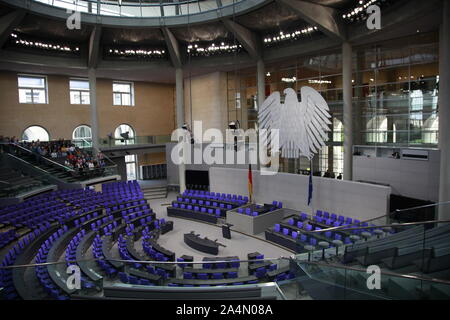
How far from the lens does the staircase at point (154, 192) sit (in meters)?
23.9

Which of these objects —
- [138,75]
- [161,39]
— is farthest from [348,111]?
[138,75]

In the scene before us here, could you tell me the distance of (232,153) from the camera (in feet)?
73.6

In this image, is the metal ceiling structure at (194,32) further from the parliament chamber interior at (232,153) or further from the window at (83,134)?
the window at (83,134)

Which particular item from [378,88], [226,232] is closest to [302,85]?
[378,88]

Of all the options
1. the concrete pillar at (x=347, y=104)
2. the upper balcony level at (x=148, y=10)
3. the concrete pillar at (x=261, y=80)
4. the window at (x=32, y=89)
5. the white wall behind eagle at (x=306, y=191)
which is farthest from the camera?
the window at (x=32, y=89)

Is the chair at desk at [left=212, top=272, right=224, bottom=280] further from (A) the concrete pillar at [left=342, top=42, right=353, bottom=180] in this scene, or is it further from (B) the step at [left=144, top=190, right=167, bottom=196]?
(B) the step at [left=144, top=190, right=167, bottom=196]

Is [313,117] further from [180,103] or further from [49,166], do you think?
[49,166]

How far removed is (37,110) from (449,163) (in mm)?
25258

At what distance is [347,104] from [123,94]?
19562 millimetres

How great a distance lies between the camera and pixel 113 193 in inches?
731

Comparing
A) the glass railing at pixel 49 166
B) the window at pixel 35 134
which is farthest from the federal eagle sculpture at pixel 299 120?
the window at pixel 35 134

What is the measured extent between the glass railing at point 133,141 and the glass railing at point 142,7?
9.36 meters

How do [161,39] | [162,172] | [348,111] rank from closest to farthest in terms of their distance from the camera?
[348,111] < [161,39] < [162,172]

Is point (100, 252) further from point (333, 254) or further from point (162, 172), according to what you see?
point (162, 172)
